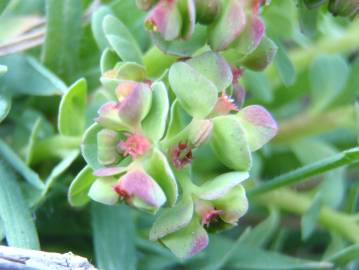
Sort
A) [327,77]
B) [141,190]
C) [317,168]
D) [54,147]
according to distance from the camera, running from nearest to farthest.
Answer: [141,190] → [317,168] → [54,147] → [327,77]

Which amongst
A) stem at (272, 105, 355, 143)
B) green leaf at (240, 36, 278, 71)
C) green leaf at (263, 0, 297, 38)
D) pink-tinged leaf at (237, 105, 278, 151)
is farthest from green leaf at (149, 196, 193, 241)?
stem at (272, 105, 355, 143)

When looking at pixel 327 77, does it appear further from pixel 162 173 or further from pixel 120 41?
pixel 162 173

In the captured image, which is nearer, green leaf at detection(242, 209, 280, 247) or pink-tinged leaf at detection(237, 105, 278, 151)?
pink-tinged leaf at detection(237, 105, 278, 151)

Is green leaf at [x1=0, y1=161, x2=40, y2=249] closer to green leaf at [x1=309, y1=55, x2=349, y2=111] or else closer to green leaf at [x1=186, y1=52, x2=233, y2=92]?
green leaf at [x1=186, y1=52, x2=233, y2=92]

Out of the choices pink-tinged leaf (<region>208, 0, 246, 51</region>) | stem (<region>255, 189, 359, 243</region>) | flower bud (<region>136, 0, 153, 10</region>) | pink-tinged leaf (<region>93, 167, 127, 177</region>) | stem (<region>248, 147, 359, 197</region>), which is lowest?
stem (<region>255, 189, 359, 243</region>)

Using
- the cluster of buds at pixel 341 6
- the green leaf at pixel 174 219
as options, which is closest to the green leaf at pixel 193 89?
the green leaf at pixel 174 219

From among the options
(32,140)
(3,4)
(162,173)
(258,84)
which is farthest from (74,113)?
(258,84)
